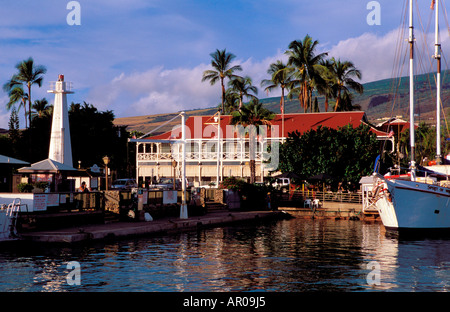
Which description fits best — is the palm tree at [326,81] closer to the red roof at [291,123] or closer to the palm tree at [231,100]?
the red roof at [291,123]

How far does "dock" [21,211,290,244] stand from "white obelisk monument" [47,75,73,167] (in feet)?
36.9

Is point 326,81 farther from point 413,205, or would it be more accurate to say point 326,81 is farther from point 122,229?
point 122,229

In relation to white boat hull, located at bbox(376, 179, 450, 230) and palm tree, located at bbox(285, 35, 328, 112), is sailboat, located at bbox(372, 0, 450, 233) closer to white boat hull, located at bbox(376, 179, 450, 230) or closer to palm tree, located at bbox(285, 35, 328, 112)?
white boat hull, located at bbox(376, 179, 450, 230)

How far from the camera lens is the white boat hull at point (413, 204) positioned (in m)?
30.5

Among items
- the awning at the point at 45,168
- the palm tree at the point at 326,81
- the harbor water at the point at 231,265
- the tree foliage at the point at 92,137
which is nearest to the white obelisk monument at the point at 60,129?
the awning at the point at 45,168

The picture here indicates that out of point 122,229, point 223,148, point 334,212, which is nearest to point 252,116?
point 334,212

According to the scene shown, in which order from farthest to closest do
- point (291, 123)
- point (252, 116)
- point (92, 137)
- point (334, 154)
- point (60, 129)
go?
point (92, 137), point (291, 123), point (252, 116), point (334, 154), point (60, 129)

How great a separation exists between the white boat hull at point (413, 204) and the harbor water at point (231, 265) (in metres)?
2.28

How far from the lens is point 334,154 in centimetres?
4725

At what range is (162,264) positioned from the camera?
63.6 feet

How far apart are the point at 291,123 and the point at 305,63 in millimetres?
9263

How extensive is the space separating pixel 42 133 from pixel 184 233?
42.5m

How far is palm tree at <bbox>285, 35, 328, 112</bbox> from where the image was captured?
227 ft

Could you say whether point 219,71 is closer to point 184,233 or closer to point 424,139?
point 424,139
